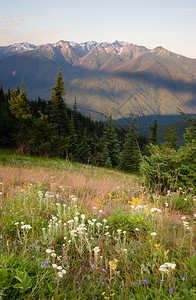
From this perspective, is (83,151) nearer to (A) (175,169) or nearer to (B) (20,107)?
(B) (20,107)

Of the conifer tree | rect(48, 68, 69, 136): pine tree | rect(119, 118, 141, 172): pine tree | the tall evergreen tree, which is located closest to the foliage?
the tall evergreen tree

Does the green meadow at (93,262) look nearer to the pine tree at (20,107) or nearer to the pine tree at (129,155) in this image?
the pine tree at (20,107)

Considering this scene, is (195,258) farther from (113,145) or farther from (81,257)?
(113,145)

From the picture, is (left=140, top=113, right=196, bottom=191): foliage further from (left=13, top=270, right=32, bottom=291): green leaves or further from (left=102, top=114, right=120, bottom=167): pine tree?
(left=102, top=114, right=120, bottom=167): pine tree

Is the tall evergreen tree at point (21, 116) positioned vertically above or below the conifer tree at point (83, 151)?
above

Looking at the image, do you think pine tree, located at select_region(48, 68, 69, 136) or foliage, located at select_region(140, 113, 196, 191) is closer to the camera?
foliage, located at select_region(140, 113, 196, 191)

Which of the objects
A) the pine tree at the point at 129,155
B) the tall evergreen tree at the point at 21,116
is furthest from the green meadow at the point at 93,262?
the pine tree at the point at 129,155

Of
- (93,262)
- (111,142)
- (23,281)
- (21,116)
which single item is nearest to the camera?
(23,281)

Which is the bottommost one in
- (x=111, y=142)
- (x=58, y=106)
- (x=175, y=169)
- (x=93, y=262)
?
(x=93, y=262)

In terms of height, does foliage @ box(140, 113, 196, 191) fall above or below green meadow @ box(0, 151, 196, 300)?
above

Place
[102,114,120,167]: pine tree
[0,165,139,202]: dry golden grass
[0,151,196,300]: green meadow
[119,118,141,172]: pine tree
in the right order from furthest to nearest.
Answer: [102,114,120,167]: pine tree < [119,118,141,172]: pine tree < [0,165,139,202]: dry golden grass < [0,151,196,300]: green meadow

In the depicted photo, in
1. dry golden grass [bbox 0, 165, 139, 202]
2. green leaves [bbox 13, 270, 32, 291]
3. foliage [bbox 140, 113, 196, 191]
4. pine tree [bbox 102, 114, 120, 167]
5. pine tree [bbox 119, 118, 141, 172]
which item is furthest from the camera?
pine tree [bbox 102, 114, 120, 167]

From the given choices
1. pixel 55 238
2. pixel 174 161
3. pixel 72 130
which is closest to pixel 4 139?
pixel 72 130

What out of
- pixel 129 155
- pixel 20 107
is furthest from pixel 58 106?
pixel 129 155
